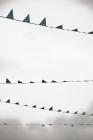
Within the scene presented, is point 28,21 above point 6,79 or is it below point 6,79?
above

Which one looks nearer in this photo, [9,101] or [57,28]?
[57,28]

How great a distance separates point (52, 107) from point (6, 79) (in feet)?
20.9

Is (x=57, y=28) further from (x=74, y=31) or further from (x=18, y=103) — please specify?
(x=18, y=103)

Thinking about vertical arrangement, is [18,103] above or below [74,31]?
below

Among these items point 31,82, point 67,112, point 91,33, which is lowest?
point 67,112

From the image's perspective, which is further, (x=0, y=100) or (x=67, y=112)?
(x=67, y=112)

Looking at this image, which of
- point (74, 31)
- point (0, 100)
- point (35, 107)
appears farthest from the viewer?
point (35, 107)

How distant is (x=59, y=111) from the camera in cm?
2859

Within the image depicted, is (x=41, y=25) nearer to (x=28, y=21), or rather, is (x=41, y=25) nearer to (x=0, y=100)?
(x=28, y=21)

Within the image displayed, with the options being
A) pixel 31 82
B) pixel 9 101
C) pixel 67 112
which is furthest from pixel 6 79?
pixel 67 112

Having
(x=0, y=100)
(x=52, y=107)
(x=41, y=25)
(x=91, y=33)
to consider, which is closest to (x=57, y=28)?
(x=41, y=25)

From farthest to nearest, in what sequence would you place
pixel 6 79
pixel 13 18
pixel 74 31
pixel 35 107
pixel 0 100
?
pixel 35 107
pixel 0 100
pixel 6 79
pixel 74 31
pixel 13 18

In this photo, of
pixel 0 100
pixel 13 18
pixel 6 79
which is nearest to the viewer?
pixel 13 18

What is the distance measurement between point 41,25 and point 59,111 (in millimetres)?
11340
